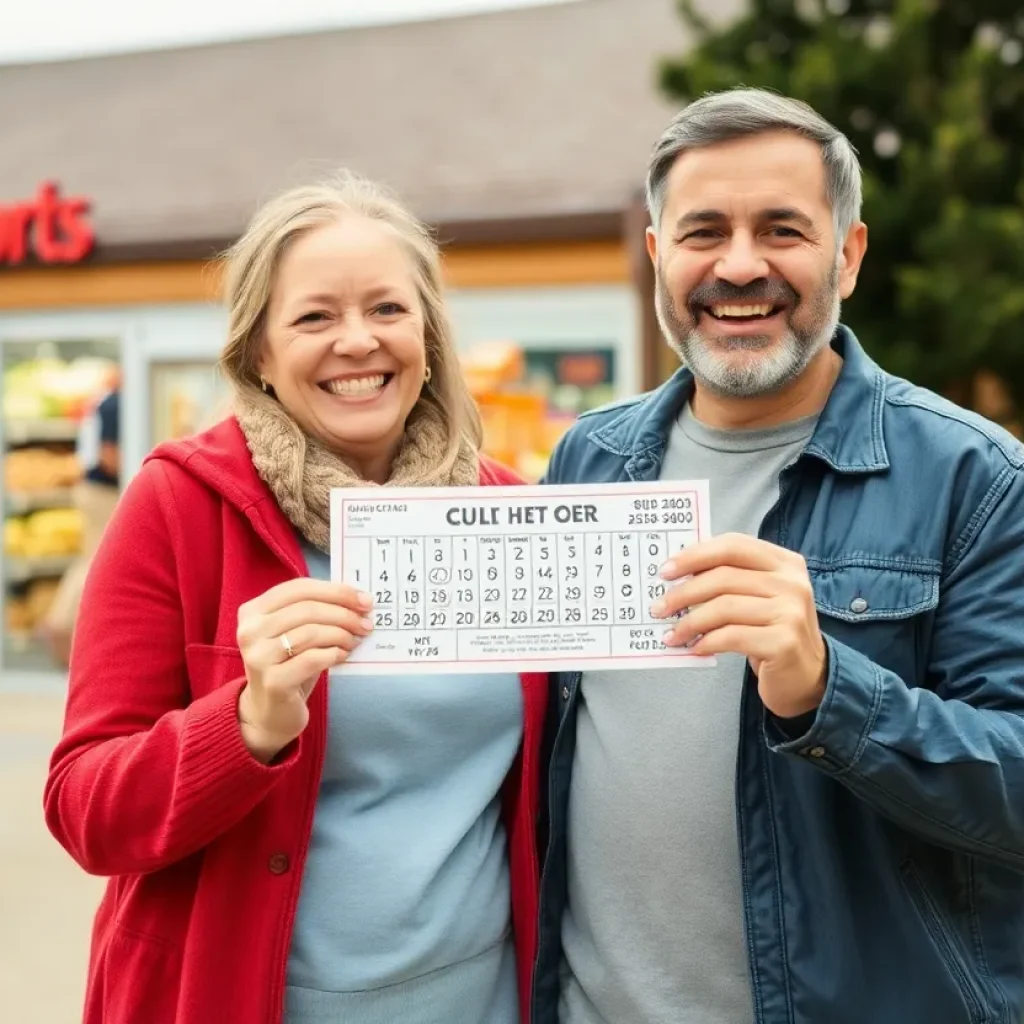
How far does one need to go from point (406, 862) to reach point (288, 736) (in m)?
0.30

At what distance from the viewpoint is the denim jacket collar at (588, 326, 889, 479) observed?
1756mm

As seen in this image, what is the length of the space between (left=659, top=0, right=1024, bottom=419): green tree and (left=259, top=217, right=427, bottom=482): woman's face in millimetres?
4124

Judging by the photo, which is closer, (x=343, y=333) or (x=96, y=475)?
(x=343, y=333)

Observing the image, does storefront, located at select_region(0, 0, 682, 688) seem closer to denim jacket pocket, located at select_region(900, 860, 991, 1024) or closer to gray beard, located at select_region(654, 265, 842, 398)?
gray beard, located at select_region(654, 265, 842, 398)

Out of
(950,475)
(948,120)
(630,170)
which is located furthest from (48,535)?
(950,475)

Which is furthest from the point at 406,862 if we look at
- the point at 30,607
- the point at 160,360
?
the point at 30,607

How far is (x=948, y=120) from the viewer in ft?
18.7

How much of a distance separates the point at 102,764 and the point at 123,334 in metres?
7.64

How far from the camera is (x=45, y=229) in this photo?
859 cm

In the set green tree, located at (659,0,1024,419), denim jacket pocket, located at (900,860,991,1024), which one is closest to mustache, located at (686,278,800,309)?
denim jacket pocket, located at (900,860,991,1024)

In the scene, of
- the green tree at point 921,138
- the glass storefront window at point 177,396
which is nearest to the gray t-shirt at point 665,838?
the green tree at point 921,138

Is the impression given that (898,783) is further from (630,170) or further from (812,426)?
(630,170)

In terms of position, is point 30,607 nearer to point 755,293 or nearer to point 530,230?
point 530,230

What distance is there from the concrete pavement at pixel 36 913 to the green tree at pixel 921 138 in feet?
13.8
